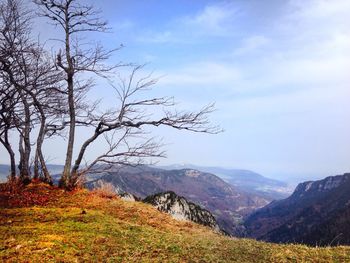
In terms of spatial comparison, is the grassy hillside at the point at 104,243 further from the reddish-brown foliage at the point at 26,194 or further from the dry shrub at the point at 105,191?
the dry shrub at the point at 105,191

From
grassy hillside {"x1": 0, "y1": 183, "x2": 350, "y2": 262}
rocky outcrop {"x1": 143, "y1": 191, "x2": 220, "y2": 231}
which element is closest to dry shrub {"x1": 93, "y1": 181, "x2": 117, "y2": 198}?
grassy hillside {"x1": 0, "y1": 183, "x2": 350, "y2": 262}

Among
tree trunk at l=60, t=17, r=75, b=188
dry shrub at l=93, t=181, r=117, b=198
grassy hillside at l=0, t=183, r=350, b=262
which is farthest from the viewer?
tree trunk at l=60, t=17, r=75, b=188

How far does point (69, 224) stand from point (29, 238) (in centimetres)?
220

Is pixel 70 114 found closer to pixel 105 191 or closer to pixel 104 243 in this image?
pixel 105 191

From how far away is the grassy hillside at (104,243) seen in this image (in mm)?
9500

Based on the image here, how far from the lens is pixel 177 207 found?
1024 inches

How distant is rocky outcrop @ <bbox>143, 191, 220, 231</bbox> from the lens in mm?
25378

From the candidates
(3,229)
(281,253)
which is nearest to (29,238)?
(3,229)

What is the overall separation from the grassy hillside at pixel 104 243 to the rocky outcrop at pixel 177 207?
9.53m

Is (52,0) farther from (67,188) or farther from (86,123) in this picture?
(67,188)

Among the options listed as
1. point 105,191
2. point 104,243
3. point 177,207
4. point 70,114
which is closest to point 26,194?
point 105,191

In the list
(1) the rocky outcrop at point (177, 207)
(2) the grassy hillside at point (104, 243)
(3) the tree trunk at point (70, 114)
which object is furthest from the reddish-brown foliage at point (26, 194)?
(1) the rocky outcrop at point (177, 207)

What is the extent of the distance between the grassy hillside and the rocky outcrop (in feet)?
31.3

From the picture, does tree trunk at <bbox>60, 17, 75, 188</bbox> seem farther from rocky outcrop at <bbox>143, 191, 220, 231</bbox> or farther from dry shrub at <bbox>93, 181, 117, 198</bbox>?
rocky outcrop at <bbox>143, 191, 220, 231</bbox>
